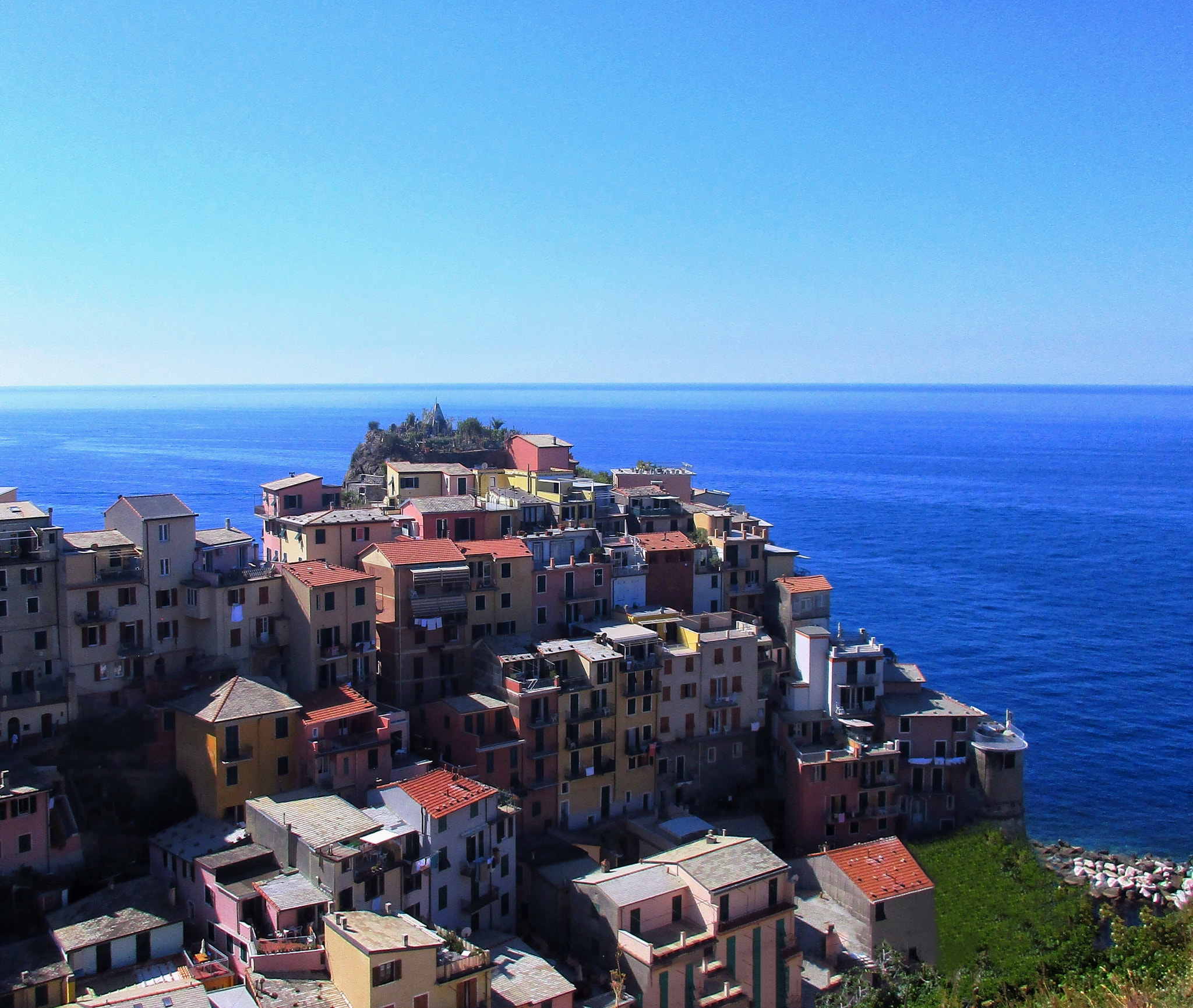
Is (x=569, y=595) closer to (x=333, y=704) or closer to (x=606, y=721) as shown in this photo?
(x=606, y=721)

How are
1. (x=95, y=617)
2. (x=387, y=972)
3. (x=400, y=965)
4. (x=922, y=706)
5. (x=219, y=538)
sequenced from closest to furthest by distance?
1. (x=387, y=972)
2. (x=400, y=965)
3. (x=95, y=617)
4. (x=219, y=538)
5. (x=922, y=706)

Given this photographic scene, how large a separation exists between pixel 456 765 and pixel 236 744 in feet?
27.5

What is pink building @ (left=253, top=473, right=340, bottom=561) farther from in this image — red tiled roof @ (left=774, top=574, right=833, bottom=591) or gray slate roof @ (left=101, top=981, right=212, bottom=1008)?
gray slate roof @ (left=101, top=981, right=212, bottom=1008)

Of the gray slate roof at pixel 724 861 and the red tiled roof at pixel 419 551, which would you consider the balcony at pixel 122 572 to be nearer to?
the red tiled roof at pixel 419 551

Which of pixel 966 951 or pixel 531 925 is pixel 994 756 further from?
pixel 531 925

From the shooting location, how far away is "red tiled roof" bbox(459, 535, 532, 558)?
155 ft

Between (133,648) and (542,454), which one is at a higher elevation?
(542,454)

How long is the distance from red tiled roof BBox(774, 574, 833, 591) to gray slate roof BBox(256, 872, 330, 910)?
28.2 metres

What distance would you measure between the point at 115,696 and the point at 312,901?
1276 centimetres

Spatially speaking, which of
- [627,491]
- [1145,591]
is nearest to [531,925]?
[627,491]

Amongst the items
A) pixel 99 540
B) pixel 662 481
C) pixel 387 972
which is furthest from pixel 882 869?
pixel 99 540

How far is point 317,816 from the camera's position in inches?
1351

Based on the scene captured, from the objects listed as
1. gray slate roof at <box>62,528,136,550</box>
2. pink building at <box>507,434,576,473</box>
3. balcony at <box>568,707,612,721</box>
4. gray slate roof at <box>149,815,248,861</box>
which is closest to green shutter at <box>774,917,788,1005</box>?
balcony at <box>568,707,612,721</box>

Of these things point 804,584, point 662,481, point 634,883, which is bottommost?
point 634,883
